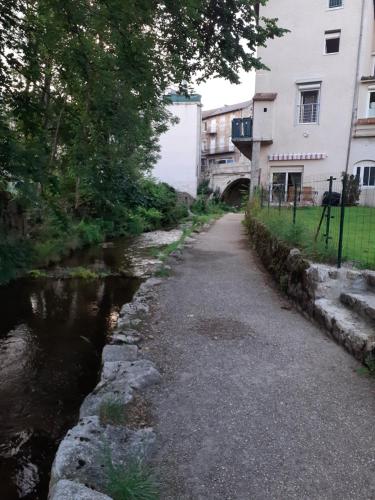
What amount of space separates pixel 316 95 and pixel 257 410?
59.4 feet

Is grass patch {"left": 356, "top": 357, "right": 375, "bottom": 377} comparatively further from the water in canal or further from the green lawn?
the water in canal

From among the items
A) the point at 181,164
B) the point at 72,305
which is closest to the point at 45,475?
the point at 72,305

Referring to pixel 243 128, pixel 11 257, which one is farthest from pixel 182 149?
pixel 11 257

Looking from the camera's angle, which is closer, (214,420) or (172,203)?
(214,420)

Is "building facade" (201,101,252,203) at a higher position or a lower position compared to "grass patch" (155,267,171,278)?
higher

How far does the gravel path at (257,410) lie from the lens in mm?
2223

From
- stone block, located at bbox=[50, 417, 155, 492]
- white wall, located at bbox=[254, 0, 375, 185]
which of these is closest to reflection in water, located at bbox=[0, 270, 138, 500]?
stone block, located at bbox=[50, 417, 155, 492]

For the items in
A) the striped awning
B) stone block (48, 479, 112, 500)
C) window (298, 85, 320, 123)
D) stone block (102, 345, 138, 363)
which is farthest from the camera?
window (298, 85, 320, 123)

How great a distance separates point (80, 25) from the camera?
4.38 m

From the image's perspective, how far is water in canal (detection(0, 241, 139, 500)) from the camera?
3098mm

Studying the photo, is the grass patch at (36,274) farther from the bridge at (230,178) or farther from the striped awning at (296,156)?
the bridge at (230,178)

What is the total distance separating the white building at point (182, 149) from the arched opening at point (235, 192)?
5572 millimetres

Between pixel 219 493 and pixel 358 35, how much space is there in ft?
65.3

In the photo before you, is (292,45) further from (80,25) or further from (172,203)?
(80,25)
